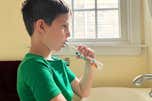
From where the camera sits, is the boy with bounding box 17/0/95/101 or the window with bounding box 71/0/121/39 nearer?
the boy with bounding box 17/0/95/101

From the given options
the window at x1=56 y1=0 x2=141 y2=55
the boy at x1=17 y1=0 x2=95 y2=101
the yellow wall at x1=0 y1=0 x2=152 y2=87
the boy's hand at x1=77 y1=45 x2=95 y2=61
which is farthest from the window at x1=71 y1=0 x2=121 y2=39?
the boy at x1=17 y1=0 x2=95 y2=101

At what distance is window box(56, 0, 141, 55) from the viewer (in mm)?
2064

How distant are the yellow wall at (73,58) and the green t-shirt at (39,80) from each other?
1.22 meters

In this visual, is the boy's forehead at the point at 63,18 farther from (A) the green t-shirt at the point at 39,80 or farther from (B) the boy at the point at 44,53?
(A) the green t-shirt at the point at 39,80

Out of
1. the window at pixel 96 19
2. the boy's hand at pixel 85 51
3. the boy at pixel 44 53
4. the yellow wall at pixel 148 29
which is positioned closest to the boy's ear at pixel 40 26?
the boy at pixel 44 53

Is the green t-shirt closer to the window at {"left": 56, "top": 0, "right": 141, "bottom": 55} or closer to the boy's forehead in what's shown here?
the boy's forehead

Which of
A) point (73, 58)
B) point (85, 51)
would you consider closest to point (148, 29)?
point (73, 58)

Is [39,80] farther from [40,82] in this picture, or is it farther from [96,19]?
[96,19]

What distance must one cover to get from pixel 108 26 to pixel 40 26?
1.37 metres

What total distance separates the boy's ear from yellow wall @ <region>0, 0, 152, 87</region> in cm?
126

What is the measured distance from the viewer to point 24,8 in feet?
2.90

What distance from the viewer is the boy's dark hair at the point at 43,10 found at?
86cm

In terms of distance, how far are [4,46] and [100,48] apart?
0.65 metres

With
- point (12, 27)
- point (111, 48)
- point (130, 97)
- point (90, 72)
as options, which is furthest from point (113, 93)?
point (90, 72)
